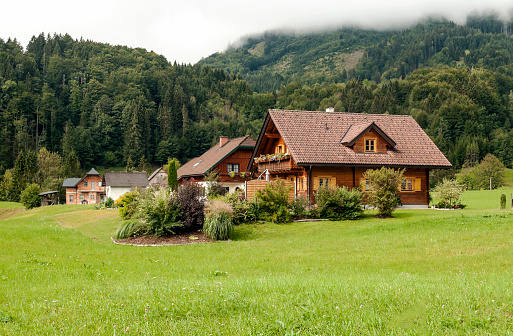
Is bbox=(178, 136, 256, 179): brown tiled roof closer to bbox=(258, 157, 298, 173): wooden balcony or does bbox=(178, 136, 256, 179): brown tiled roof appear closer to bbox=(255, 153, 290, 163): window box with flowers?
bbox=(255, 153, 290, 163): window box with flowers

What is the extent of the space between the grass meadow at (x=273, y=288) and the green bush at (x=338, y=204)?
9010 millimetres

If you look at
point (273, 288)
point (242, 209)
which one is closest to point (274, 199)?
point (242, 209)

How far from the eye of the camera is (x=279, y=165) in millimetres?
38188

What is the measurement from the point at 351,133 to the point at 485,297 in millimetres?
Result: 29663

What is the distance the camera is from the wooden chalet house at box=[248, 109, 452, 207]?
115 ft

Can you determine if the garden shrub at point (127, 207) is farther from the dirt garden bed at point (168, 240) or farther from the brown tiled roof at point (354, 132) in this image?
the brown tiled roof at point (354, 132)

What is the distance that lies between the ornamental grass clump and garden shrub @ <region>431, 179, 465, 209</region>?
60.5 ft

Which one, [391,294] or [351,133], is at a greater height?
[351,133]

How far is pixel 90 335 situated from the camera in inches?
265

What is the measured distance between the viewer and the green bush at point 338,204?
96.7 feet

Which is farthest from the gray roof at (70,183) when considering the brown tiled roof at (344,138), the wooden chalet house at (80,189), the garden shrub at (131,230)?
the garden shrub at (131,230)

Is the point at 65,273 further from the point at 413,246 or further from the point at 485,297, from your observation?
the point at 413,246

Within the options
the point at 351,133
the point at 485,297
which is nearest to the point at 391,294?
the point at 485,297

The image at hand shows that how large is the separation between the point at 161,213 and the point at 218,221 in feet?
10.3
